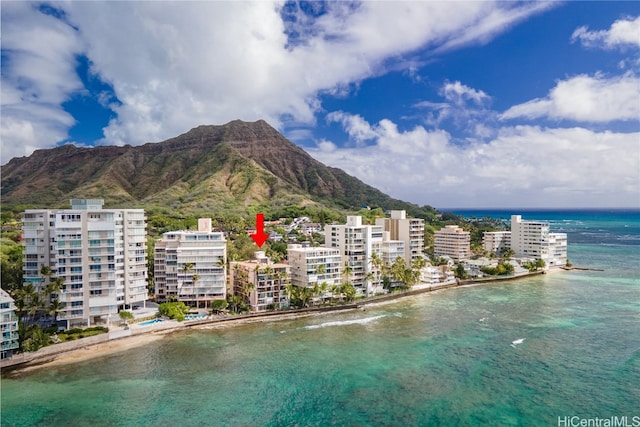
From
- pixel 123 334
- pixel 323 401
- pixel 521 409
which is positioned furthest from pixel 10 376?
pixel 521 409

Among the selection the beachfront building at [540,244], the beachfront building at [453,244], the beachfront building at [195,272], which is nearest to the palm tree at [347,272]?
the beachfront building at [195,272]

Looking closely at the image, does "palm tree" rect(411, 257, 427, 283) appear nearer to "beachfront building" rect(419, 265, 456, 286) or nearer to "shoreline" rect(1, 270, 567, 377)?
"beachfront building" rect(419, 265, 456, 286)

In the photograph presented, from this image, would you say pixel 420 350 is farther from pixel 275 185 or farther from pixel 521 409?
pixel 275 185

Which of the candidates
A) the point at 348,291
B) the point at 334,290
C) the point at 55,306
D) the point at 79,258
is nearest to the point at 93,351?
the point at 55,306

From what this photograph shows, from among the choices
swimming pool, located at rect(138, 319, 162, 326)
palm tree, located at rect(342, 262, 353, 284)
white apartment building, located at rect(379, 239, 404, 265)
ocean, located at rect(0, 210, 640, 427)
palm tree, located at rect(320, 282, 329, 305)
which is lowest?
ocean, located at rect(0, 210, 640, 427)

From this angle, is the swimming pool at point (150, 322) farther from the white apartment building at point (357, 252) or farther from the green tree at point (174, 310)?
the white apartment building at point (357, 252)

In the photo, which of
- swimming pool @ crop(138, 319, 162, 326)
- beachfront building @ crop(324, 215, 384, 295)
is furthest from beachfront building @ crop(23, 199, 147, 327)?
beachfront building @ crop(324, 215, 384, 295)

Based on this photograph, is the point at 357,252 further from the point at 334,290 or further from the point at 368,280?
the point at 334,290

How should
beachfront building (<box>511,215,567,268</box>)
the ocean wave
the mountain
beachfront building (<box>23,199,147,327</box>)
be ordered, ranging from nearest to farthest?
beachfront building (<box>23,199,147,327</box>)
the ocean wave
beachfront building (<box>511,215,567,268</box>)
the mountain

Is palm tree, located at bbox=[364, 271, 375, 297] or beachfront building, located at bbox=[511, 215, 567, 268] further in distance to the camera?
beachfront building, located at bbox=[511, 215, 567, 268]
